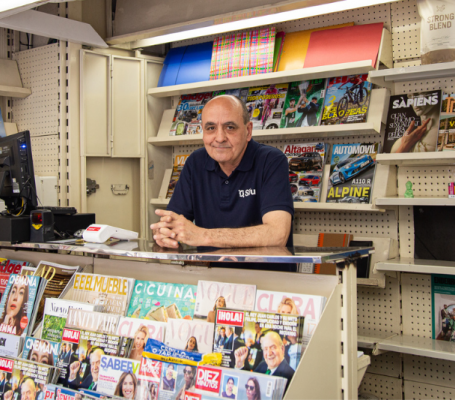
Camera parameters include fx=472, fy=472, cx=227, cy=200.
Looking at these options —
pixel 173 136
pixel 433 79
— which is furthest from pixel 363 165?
pixel 173 136

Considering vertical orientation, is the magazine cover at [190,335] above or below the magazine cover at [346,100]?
below

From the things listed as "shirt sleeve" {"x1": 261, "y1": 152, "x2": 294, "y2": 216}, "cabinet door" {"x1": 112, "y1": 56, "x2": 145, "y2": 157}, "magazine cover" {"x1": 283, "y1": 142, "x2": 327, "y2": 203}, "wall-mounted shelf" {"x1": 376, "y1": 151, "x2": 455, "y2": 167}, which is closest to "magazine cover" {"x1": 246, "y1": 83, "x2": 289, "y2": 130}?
"magazine cover" {"x1": 283, "y1": 142, "x2": 327, "y2": 203}

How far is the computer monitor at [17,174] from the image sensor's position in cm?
209

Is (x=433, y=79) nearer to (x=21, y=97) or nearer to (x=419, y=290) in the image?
(x=419, y=290)

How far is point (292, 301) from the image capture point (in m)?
1.36

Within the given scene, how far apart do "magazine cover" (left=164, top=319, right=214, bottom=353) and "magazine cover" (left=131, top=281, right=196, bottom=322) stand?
63mm

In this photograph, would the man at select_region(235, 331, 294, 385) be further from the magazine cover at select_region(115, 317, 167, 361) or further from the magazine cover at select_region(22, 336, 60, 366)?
the magazine cover at select_region(22, 336, 60, 366)

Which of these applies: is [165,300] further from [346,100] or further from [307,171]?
[346,100]

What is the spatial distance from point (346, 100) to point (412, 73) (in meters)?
0.47

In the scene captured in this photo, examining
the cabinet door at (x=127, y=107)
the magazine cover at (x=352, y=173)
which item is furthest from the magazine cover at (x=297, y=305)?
the cabinet door at (x=127, y=107)

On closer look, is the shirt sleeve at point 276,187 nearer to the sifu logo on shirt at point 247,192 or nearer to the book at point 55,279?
the sifu logo on shirt at point 247,192

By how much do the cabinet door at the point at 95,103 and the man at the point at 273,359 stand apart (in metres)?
2.66

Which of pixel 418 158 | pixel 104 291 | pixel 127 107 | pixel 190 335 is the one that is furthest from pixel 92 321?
pixel 127 107

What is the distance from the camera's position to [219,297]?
149cm
